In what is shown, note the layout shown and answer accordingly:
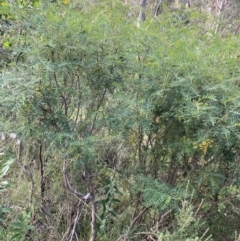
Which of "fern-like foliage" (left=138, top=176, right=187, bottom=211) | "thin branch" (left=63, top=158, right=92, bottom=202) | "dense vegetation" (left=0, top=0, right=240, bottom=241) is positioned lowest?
"thin branch" (left=63, top=158, right=92, bottom=202)

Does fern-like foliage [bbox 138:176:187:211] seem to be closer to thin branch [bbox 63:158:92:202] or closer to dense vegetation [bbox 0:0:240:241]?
dense vegetation [bbox 0:0:240:241]

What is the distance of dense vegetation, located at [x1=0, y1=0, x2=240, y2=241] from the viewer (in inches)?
71.5

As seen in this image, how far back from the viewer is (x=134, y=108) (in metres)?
1.91

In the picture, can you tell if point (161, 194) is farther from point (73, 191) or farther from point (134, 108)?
point (73, 191)

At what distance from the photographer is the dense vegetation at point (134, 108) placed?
1.82 metres

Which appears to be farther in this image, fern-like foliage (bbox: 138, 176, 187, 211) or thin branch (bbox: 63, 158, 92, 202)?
thin branch (bbox: 63, 158, 92, 202)

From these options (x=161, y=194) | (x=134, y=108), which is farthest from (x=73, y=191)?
(x=134, y=108)

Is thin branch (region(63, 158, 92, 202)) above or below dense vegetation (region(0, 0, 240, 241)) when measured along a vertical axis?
below

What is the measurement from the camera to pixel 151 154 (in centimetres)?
222

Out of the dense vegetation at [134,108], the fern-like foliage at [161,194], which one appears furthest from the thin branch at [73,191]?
the fern-like foliage at [161,194]

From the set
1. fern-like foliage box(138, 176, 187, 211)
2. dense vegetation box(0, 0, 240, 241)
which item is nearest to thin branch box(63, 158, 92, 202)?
dense vegetation box(0, 0, 240, 241)

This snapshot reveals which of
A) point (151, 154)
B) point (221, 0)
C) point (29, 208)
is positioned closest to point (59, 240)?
point (29, 208)

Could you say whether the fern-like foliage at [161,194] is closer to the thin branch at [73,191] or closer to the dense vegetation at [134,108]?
the dense vegetation at [134,108]

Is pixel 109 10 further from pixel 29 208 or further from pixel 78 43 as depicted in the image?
pixel 29 208
